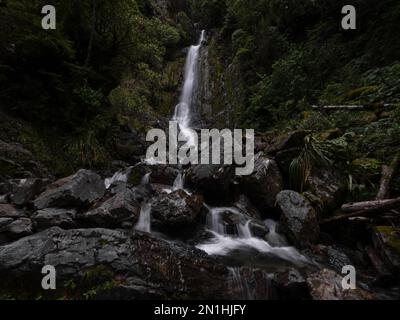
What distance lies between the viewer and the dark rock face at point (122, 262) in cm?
374

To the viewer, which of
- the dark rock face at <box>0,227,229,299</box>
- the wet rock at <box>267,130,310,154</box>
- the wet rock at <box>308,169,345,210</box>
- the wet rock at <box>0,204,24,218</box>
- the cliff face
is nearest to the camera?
the dark rock face at <box>0,227,229,299</box>

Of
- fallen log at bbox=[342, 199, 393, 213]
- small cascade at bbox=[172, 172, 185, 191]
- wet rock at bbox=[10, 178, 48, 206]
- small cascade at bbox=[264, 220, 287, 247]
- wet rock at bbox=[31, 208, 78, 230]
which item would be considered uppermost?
small cascade at bbox=[172, 172, 185, 191]

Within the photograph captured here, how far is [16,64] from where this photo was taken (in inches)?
277

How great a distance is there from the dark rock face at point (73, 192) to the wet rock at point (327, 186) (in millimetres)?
4746

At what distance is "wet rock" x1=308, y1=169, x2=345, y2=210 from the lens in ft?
19.6

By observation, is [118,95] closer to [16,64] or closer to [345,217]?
[16,64]

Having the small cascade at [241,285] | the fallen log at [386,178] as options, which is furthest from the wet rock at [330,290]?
the fallen log at [386,178]

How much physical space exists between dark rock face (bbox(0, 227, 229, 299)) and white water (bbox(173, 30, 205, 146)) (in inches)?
391

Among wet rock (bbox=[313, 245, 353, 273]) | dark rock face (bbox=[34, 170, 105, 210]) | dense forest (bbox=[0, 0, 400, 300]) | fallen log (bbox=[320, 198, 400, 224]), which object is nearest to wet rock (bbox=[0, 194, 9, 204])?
dense forest (bbox=[0, 0, 400, 300])

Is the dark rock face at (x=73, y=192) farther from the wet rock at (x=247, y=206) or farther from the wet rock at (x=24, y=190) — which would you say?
the wet rock at (x=247, y=206)

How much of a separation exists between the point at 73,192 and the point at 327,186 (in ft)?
17.6

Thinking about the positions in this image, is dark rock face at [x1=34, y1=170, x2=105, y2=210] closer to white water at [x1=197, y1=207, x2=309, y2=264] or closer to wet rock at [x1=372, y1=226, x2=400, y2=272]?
white water at [x1=197, y1=207, x2=309, y2=264]

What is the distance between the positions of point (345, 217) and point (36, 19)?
794 cm

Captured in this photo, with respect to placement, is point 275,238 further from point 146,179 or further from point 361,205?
point 146,179
